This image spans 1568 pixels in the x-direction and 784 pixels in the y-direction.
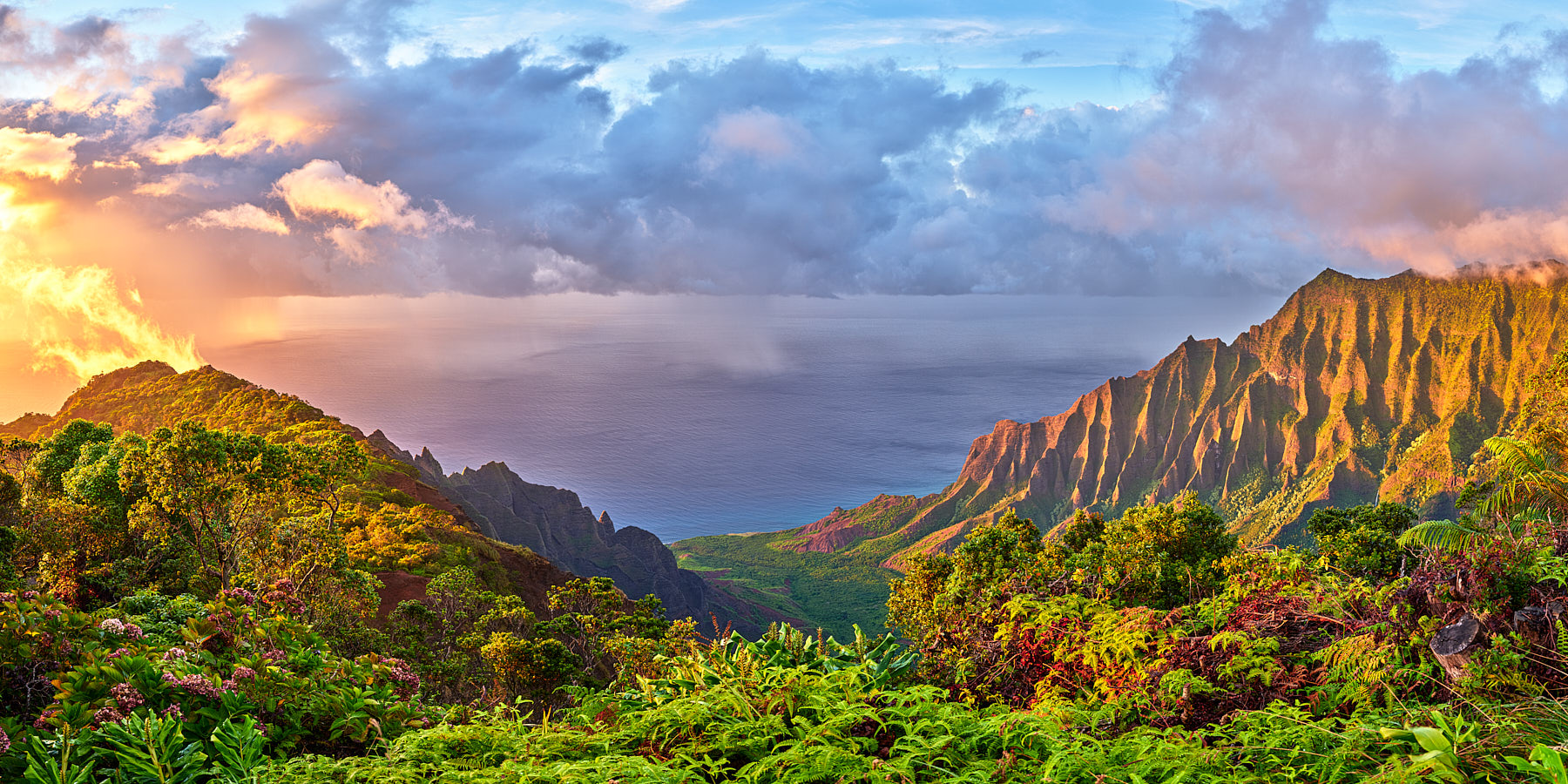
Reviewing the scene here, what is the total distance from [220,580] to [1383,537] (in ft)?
93.8

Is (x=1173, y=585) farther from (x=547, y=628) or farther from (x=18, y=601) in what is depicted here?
(x=18, y=601)

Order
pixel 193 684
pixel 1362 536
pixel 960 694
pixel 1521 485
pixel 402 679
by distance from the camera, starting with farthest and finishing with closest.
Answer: pixel 1362 536, pixel 1521 485, pixel 960 694, pixel 402 679, pixel 193 684

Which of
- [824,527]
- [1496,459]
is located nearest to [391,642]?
[1496,459]

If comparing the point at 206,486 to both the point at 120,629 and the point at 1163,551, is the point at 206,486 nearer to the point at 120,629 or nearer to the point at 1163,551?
the point at 120,629

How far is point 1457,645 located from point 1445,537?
3974 mm

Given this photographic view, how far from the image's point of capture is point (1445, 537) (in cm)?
941

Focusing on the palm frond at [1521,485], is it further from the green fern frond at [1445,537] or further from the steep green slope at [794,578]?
the steep green slope at [794,578]

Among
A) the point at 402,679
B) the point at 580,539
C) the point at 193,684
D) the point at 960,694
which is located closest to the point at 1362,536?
the point at 960,694

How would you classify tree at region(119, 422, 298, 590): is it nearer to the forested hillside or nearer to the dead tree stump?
the forested hillside

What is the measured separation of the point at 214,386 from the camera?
224 ft

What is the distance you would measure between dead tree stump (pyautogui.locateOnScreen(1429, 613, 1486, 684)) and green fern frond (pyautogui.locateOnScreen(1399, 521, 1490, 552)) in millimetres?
2214

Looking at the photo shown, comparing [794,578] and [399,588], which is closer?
[399,588]

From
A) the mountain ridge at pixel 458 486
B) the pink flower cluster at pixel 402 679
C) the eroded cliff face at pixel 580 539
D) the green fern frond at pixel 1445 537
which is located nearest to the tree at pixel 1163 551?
the green fern frond at pixel 1445 537

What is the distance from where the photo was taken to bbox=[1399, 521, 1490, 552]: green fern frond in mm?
8586
